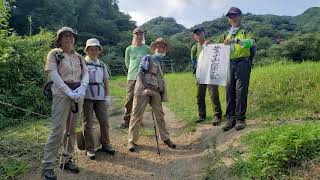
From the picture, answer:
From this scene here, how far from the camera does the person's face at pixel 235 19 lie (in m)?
7.88

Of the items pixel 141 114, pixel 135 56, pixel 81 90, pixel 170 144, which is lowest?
pixel 170 144

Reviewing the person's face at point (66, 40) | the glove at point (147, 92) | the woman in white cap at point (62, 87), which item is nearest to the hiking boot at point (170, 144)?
the glove at point (147, 92)

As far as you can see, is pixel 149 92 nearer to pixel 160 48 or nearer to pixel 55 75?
pixel 160 48

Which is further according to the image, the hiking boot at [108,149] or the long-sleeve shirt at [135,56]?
the long-sleeve shirt at [135,56]

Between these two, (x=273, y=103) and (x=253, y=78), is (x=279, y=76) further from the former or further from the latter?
(x=273, y=103)

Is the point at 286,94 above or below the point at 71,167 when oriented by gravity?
above

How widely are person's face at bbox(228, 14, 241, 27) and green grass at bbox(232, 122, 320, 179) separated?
284cm

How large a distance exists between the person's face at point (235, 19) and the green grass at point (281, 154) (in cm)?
284

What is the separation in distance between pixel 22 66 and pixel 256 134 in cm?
808

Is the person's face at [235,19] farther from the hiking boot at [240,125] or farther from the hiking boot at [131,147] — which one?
the hiking boot at [131,147]

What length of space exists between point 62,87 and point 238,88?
11.1ft

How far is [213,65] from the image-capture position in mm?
8820

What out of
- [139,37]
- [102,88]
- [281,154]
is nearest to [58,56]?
[102,88]

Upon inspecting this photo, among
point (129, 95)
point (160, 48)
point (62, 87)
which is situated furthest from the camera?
point (129, 95)
